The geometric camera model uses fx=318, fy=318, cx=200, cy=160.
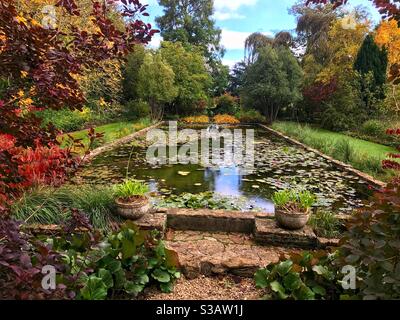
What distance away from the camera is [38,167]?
4.04 meters

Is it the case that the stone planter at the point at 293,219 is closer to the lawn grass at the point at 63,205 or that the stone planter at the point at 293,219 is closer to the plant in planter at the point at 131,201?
the plant in planter at the point at 131,201

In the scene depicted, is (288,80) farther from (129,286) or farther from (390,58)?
(129,286)

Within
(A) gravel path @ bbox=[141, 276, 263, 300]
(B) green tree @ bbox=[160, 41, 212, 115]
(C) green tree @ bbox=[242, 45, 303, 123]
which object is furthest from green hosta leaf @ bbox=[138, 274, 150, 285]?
(B) green tree @ bbox=[160, 41, 212, 115]

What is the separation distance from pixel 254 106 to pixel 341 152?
13.9 metres

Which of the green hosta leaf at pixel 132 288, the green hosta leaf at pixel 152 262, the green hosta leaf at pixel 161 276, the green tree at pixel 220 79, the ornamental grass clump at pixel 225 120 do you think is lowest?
the green hosta leaf at pixel 132 288

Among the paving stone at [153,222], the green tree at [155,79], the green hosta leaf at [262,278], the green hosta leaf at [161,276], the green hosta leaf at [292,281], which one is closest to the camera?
the green hosta leaf at [292,281]

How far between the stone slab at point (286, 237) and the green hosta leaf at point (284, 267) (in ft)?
3.62

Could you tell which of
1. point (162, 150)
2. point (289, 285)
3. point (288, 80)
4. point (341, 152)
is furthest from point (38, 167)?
point (288, 80)

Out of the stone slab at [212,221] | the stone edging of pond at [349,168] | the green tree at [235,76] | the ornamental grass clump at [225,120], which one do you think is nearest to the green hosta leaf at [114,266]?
the stone slab at [212,221]

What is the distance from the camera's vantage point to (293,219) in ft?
10.8

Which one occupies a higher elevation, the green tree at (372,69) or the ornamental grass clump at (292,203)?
the green tree at (372,69)

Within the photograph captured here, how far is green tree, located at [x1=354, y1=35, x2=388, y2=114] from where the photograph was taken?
14.0m

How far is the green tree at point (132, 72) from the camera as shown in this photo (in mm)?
19530

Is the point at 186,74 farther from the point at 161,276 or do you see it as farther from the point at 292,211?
the point at 161,276
